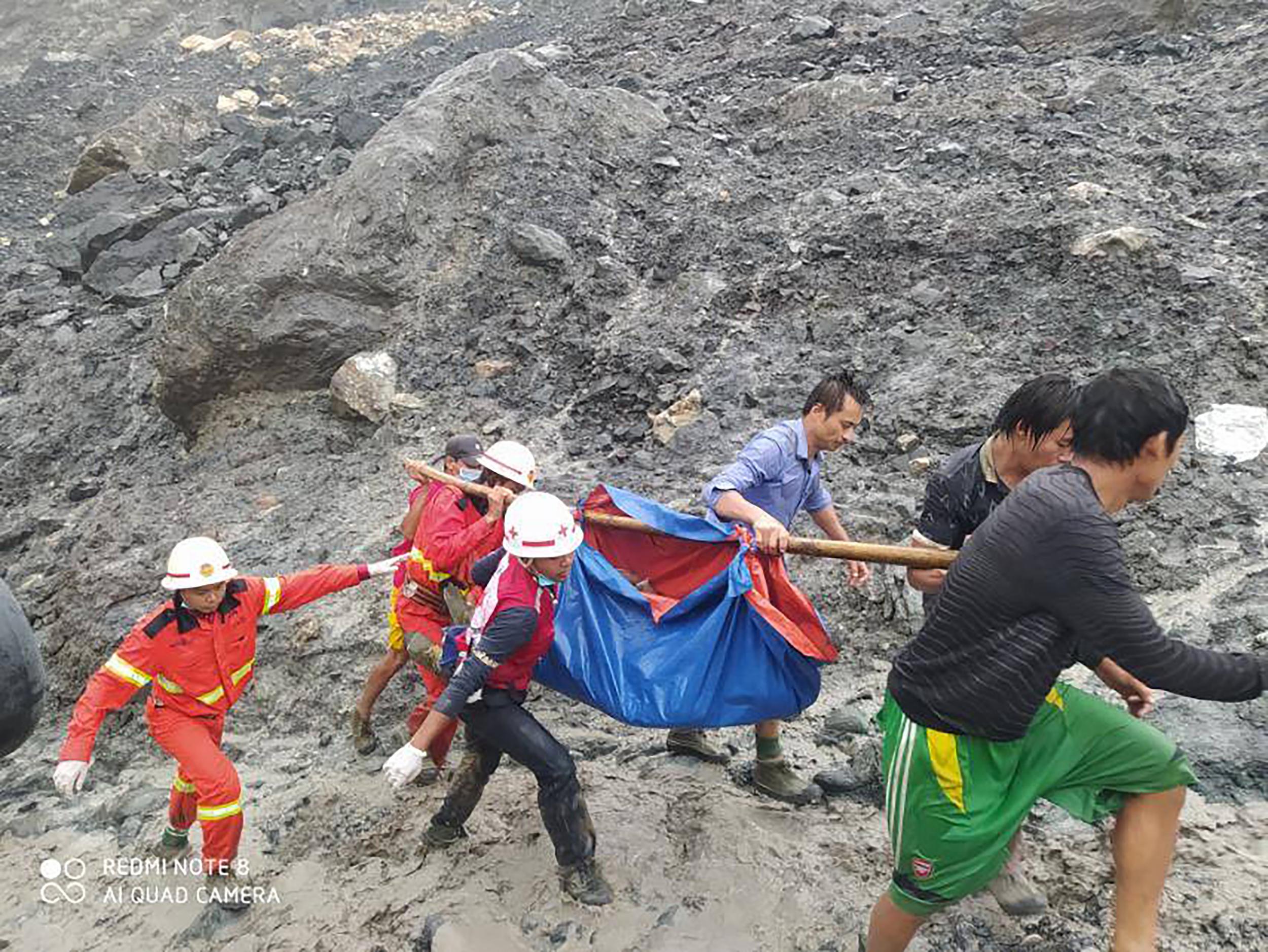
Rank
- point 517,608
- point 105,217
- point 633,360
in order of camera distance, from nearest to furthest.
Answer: point 517,608
point 633,360
point 105,217

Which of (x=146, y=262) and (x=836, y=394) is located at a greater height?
(x=836, y=394)

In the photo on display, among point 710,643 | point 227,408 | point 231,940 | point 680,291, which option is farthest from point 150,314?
point 710,643

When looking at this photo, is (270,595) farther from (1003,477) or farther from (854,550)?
(1003,477)

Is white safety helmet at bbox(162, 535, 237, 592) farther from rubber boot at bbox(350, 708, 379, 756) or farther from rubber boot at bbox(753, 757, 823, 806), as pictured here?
rubber boot at bbox(753, 757, 823, 806)

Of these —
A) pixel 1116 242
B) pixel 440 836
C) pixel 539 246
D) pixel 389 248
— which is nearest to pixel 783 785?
pixel 440 836

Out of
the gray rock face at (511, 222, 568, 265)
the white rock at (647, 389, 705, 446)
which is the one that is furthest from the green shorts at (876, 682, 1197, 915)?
the gray rock face at (511, 222, 568, 265)

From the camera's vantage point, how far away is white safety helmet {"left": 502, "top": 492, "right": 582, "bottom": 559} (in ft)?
9.75

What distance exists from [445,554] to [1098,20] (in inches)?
345

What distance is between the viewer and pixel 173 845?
368 cm

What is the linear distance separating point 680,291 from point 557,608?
12.8ft

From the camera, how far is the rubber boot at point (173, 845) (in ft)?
12.1

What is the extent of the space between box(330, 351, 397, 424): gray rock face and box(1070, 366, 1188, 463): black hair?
17.2 feet

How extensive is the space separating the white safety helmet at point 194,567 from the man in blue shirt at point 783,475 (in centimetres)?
172

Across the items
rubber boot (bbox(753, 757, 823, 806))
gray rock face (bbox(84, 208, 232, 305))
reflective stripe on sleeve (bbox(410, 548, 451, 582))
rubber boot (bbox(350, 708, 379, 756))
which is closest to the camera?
rubber boot (bbox(753, 757, 823, 806))
